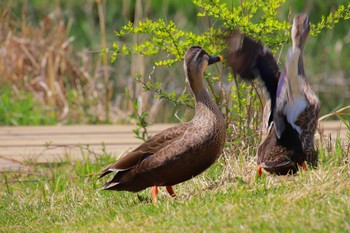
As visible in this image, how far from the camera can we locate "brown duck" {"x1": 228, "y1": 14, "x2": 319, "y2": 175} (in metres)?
6.36

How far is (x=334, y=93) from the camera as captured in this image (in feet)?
48.2

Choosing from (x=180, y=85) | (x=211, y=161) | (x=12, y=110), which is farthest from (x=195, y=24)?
(x=211, y=161)

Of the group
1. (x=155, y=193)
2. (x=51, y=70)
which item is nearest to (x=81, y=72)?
(x=51, y=70)

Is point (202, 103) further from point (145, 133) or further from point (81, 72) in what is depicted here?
point (81, 72)

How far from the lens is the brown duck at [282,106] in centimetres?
636

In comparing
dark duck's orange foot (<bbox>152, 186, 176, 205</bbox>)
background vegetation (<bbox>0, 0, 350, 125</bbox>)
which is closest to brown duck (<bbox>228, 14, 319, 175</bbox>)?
dark duck's orange foot (<bbox>152, 186, 176, 205</bbox>)

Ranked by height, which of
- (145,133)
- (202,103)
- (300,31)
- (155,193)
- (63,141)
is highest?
(300,31)

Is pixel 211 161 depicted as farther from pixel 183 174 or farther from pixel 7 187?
pixel 7 187

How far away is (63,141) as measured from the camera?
9.88 metres

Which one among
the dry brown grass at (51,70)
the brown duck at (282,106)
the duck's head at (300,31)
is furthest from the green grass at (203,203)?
the dry brown grass at (51,70)

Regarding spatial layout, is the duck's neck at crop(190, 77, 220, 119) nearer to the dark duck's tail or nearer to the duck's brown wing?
the duck's brown wing

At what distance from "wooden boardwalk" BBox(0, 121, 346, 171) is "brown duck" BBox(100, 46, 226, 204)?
6.67 ft

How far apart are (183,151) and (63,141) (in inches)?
154

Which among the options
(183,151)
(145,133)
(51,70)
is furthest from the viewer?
(51,70)
